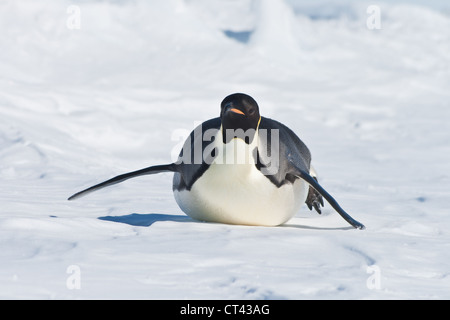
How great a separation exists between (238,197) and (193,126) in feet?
26.7

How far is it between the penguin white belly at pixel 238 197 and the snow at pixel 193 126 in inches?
3.4

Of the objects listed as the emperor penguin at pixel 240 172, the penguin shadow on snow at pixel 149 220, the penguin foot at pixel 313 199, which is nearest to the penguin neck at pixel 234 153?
the emperor penguin at pixel 240 172

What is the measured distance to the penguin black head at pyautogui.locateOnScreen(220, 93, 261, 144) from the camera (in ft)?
11.3

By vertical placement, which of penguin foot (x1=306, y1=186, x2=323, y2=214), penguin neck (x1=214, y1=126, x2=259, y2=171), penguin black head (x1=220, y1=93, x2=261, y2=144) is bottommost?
penguin foot (x1=306, y1=186, x2=323, y2=214)

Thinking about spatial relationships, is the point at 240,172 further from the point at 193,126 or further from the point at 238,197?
the point at 193,126

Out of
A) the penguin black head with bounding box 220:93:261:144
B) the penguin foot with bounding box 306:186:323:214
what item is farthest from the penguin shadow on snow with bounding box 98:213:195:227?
the penguin foot with bounding box 306:186:323:214

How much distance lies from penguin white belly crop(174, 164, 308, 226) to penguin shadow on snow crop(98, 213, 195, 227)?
0.19m

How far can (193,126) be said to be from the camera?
11.7 m

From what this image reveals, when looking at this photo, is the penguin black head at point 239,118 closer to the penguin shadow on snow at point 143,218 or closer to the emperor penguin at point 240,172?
the emperor penguin at point 240,172

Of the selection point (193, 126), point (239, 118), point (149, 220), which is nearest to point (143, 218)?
point (149, 220)

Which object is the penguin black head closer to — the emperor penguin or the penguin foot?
the emperor penguin

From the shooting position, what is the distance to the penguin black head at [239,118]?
3430mm

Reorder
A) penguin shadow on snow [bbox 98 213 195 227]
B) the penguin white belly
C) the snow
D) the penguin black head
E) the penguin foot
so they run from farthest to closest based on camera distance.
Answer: the penguin foot, penguin shadow on snow [bbox 98 213 195 227], the penguin white belly, the penguin black head, the snow
